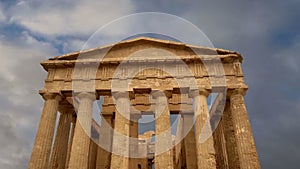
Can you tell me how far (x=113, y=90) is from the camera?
1595cm

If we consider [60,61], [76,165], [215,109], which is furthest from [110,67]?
[215,109]

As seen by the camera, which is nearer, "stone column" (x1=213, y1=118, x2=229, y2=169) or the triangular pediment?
the triangular pediment

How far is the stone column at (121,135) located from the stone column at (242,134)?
6.09 metres

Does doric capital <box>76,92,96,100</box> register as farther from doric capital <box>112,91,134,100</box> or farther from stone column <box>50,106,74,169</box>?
stone column <box>50,106,74,169</box>

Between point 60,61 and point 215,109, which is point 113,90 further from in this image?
point 215,109

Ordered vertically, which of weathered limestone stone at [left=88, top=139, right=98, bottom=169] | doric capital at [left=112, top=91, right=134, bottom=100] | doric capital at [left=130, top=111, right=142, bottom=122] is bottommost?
weathered limestone stone at [left=88, top=139, right=98, bottom=169]

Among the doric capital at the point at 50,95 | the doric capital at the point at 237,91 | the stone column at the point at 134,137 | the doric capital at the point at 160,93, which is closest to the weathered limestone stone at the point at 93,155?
the stone column at the point at 134,137

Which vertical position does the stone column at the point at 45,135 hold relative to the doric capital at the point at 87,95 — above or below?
below

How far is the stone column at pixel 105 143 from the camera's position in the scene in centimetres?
1816

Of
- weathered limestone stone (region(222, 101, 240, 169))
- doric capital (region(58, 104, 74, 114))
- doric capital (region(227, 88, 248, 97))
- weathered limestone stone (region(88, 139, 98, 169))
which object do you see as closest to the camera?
doric capital (region(227, 88, 248, 97))

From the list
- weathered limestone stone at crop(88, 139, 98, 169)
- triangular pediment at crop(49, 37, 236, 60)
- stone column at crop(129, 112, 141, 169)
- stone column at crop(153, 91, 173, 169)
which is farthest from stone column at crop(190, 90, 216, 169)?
weathered limestone stone at crop(88, 139, 98, 169)

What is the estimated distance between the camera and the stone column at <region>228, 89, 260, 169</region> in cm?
1373

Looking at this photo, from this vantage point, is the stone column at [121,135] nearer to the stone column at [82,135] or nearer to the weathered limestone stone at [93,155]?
the stone column at [82,135]

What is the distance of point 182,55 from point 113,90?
4825mm
